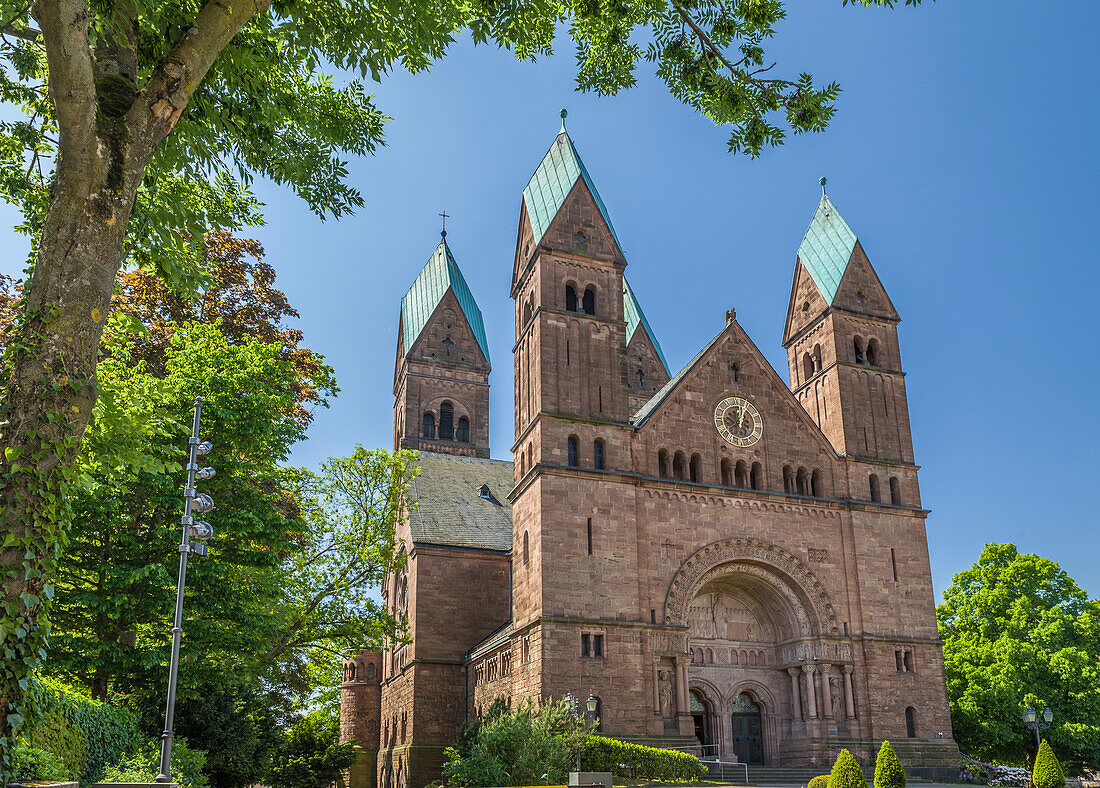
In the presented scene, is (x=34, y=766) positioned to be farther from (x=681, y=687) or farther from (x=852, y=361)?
(x=852, y=361)

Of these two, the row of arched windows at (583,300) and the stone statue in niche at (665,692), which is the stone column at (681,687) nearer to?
the stone statue in niche at (665,692)

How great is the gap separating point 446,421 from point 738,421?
2648 cm

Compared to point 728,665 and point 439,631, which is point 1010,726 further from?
point 439,631

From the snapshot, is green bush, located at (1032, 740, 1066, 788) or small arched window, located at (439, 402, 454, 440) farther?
small arched window, located at (439, 402, 454, 440)

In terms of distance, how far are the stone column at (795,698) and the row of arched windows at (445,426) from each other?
2862cm

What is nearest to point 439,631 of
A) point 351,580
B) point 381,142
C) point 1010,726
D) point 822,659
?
point 351,580

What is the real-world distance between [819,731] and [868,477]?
994 cm

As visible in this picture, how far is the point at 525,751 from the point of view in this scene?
24.1 m

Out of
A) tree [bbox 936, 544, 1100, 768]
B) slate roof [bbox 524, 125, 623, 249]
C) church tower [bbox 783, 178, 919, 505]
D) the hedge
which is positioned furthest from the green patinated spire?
tree [bbox 936, 544, 1100, 768]

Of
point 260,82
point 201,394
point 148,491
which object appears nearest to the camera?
point 260,82

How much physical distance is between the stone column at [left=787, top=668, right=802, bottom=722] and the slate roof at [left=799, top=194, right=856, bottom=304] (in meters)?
15.2

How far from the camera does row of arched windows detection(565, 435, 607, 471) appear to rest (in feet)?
103

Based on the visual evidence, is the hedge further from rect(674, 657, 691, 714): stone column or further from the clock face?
the clock face

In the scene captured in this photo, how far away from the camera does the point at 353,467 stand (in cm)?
3341
